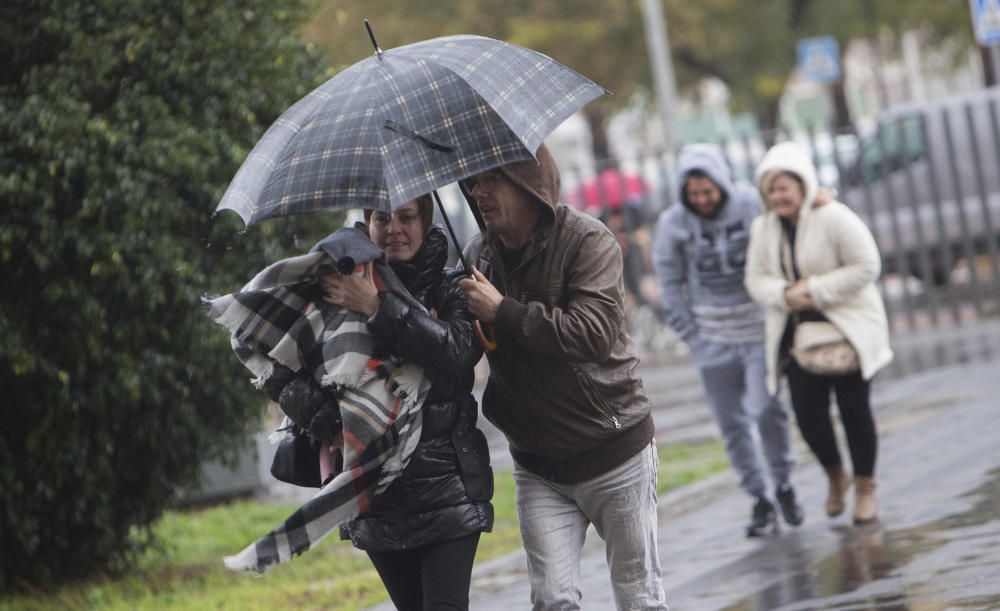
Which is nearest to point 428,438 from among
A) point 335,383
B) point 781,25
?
point 335,383

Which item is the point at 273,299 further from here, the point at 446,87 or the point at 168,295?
the point at 168,295

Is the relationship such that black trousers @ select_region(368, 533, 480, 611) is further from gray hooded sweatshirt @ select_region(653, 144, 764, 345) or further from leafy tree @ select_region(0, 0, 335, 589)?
gray hooded sweatshirt @ select_region(653, 144, 764, 345)

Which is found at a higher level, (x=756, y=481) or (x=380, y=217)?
(x=380, y=217)

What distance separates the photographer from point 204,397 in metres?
8.71

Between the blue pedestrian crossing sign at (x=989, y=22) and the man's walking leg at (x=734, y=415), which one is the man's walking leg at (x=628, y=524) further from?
the blue pedestrian crossing sign at (x=989, y=22)

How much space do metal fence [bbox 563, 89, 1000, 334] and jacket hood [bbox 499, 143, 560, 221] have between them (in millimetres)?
11795

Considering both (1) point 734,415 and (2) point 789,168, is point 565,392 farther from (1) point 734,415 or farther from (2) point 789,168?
(1) point 734,415

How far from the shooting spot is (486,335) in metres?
4.91

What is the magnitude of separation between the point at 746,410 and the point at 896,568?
181 centimetres

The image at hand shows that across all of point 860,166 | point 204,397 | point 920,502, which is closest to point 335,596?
point 204,397

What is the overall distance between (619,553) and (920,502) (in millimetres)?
3888

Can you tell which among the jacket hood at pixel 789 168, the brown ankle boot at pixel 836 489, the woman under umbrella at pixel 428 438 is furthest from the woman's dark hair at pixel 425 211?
the brown ankle boot at pixel 836 489

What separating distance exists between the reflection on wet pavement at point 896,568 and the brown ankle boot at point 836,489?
0.35 feet

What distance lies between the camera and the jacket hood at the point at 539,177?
4895 millimetres
